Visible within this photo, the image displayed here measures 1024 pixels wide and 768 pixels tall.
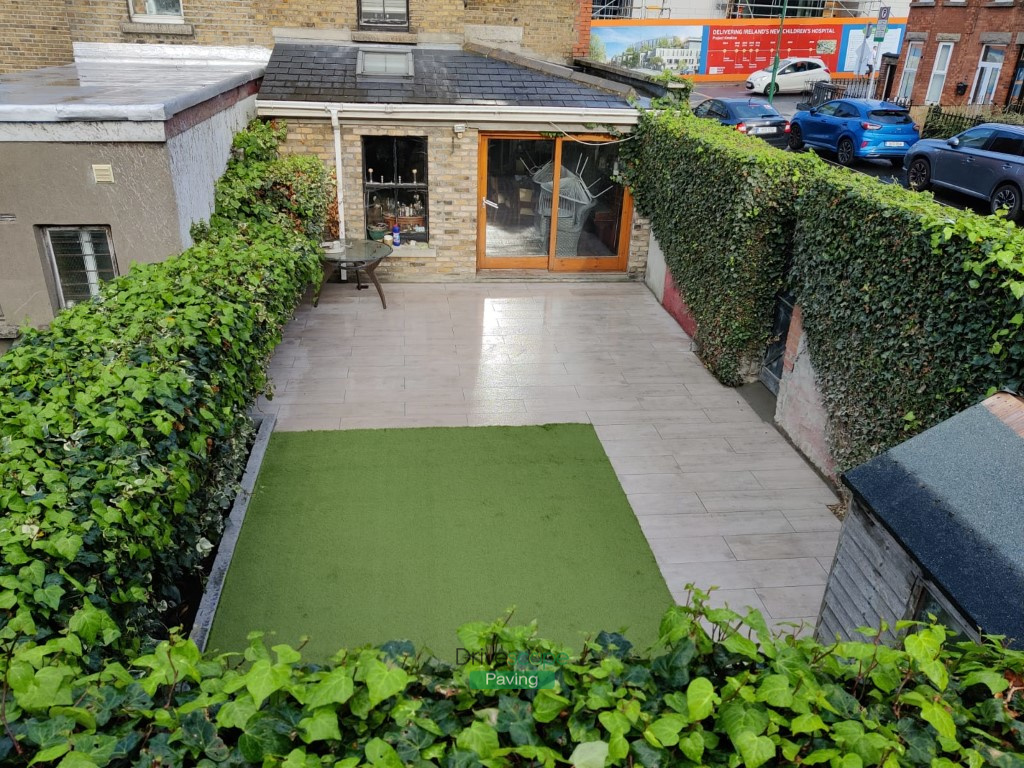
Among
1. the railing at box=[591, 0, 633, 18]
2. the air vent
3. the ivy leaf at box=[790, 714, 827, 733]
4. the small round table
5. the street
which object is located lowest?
the small round table

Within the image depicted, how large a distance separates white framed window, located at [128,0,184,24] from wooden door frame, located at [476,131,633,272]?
6.01 meters

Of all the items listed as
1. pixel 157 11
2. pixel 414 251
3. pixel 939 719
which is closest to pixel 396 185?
pixel 414 251

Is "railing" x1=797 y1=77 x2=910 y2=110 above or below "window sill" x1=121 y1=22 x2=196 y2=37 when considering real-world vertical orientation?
below

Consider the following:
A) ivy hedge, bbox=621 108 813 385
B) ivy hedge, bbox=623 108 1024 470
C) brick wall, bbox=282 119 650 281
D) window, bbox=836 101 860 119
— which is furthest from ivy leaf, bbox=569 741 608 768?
window, bbox=836 101 860 119

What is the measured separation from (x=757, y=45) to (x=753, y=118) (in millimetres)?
15082

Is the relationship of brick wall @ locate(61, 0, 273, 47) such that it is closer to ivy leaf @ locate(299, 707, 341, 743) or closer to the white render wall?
the white render wall

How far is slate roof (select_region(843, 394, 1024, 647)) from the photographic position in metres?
3.20

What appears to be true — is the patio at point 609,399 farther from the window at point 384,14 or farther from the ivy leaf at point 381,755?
the window at point 384,14

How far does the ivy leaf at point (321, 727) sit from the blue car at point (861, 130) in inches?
826

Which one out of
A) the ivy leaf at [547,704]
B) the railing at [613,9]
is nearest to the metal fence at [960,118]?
the railing at [613,9]

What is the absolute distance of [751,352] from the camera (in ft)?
29.4

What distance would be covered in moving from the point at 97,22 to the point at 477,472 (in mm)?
11435

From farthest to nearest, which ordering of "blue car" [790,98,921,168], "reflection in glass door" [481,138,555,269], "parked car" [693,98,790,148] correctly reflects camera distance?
1. "parked car" [693,98,790,148]
2. "blue car" [790,98,921,168]
3. "reflection in glass door" [481,138,555,269]

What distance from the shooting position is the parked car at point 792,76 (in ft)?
104
